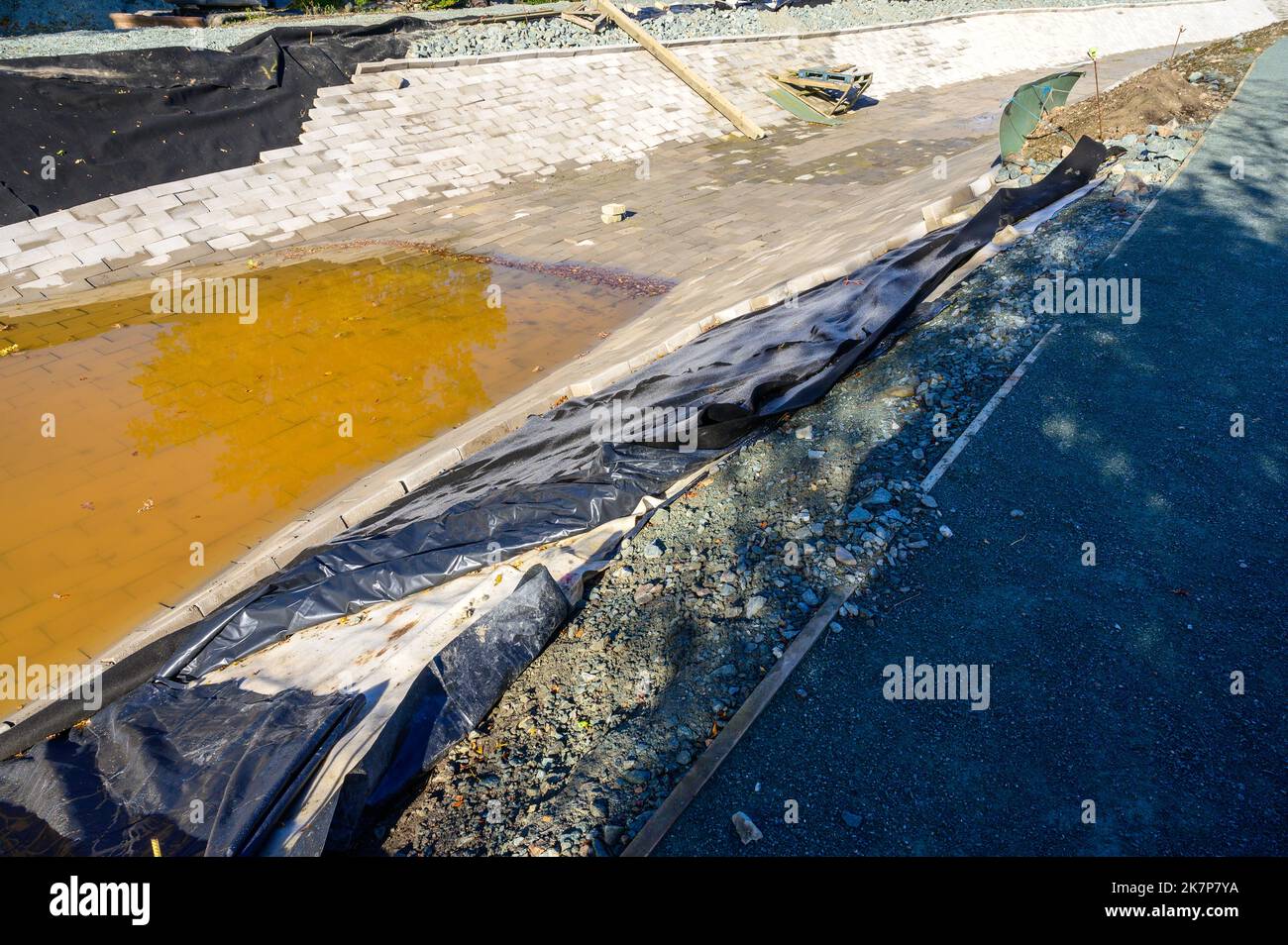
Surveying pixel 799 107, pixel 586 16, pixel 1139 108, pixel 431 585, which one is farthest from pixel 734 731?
pixel 586 16

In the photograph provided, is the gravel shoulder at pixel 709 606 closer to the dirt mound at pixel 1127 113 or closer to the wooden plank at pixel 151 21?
the dirt mound at pixel 1127 113

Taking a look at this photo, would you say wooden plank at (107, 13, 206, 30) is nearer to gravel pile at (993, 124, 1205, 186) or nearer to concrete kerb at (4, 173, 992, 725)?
concrete kerb at (4, 173, 992, 725)

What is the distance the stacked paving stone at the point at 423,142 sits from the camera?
11172 mm

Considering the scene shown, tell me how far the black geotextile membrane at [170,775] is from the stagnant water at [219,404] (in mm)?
1536

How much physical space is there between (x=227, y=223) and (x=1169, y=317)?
42.8 feet

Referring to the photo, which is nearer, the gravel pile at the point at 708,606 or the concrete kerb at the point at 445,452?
the gravel pile at the point at 708,606

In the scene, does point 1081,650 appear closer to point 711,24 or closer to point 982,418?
point 982,418

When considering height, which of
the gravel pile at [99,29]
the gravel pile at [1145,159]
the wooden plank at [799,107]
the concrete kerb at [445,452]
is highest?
the gravel pile at [99,29]

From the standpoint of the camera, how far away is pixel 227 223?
39.4 feet

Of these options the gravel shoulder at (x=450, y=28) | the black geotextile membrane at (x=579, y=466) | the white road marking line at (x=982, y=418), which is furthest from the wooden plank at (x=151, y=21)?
the white road marking line at (x=982, y=418)

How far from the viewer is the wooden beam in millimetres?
18062

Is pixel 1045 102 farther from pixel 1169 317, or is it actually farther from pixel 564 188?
pixel 564 188

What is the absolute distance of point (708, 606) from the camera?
16.0 ft
